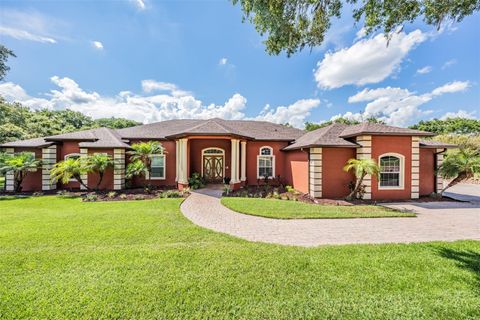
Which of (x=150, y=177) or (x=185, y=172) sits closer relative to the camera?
(x=185, y=172)

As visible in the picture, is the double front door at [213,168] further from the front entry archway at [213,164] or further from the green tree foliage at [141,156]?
the green tree foliage at [141,156]

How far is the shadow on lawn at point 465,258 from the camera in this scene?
4094 mm

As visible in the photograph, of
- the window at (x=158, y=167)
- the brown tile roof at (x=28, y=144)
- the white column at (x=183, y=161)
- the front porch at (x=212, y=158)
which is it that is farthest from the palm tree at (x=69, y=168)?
the front porch at (x=212, y=158)

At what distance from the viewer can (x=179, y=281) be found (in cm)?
356

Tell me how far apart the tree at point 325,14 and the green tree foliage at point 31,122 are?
2132cm

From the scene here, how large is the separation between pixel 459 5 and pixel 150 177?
16.2m

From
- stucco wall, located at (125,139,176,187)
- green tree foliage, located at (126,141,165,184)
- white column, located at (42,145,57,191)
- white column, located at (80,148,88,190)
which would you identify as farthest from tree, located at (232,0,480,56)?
white column, located at (42,145,57,191)

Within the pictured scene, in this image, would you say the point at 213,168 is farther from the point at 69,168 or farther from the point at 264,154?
the point at 69,168

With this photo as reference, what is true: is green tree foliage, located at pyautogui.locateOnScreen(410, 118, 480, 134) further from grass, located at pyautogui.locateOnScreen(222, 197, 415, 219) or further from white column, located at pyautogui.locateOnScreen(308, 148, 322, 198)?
grass, located at pyautogui.locateOnScreen(222, 197, 415, 219)

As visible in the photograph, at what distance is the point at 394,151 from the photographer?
11.3 metres

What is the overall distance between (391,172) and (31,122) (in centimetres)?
4329

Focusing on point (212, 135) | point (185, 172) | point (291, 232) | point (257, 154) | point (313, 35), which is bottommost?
point (291, 232)

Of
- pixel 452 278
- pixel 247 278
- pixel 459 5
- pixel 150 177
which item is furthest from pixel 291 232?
pixel 150 177

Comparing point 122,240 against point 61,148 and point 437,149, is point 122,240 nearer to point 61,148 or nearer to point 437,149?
point 61,148
